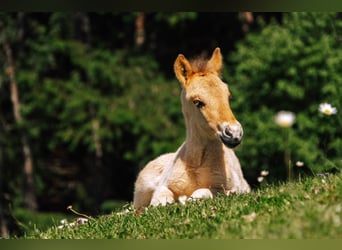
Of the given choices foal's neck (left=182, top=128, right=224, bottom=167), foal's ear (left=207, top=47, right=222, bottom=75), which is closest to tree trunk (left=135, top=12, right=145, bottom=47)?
foal's ear (left=207, top=47, right=222, bottom=75)

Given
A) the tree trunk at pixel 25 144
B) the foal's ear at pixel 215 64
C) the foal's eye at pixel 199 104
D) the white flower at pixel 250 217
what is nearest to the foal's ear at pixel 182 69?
the foal's ear at pixel 215 64

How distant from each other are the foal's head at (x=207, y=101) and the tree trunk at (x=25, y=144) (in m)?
24.8

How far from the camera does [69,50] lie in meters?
33.9

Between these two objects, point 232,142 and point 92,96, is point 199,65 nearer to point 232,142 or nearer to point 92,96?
point 232,142

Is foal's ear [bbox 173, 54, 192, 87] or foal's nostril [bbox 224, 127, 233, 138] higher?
foal's ear [bbox 173, 54, 192, 87]

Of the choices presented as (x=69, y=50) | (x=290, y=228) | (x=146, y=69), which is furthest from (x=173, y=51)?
(x=290, y=228)

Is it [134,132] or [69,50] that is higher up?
[69,50]

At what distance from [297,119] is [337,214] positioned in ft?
65.3

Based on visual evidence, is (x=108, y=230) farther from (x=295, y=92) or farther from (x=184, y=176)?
(x=295, y=92)

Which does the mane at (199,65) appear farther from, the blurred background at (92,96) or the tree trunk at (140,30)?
the tree trunk at (140,30)

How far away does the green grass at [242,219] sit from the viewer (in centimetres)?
529

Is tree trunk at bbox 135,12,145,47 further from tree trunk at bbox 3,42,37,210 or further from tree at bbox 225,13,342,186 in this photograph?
tree at bbox 225,13,342,186

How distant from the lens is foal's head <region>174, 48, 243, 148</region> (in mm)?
8797

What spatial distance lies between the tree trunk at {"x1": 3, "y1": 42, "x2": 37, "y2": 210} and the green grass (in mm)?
26385
